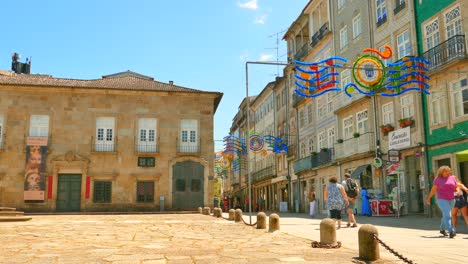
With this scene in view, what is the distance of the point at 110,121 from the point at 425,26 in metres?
21.7

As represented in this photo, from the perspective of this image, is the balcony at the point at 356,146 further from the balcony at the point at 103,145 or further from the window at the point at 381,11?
the balcony at the point at 103,145

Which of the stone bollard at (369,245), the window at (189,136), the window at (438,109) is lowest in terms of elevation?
the stone bollard at (369,245)

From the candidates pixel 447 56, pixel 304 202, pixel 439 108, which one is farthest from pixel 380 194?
pixel 304 202

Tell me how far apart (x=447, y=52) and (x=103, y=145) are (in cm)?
2295

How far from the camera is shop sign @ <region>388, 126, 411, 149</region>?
21.0 metres

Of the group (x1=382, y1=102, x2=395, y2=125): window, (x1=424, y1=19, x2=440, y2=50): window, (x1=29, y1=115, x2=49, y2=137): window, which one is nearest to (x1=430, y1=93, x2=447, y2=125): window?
(x1=424, y1=19, x2=440, y2=50): window

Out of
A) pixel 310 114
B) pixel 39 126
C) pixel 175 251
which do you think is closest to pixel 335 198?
pixel 175 251

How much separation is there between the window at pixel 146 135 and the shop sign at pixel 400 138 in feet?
55.4

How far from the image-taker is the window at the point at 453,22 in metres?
18.1

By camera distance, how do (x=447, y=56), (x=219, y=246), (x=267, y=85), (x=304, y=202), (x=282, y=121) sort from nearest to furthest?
(x=219, y=246) → (x=447, y=56) → (x=304, y=202) → (x=282, y=121) → (x=267, y=85)

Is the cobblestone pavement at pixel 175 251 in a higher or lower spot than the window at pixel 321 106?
lower

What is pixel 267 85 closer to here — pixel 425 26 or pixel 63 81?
pixel 63 81

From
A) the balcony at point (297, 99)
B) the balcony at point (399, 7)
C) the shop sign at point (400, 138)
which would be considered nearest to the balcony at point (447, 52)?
the shop sign at point (400, 138)

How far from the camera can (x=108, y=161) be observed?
Answer: 3269cm
